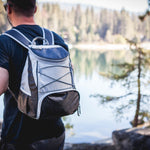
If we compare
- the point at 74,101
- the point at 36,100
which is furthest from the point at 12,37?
the point at 74,101

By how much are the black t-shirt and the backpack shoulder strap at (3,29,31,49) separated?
20 millimetres

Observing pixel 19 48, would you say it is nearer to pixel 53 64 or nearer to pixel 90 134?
pixel 53 64

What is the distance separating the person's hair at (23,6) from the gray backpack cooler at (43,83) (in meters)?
0.14

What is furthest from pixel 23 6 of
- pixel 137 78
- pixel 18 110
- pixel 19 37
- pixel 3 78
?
pixel 137 78

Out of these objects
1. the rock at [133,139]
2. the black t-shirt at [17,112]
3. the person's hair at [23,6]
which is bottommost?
the rock at [133,139]

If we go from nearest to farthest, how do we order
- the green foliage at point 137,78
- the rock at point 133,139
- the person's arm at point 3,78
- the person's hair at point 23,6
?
the person's arm at point 3,78, the person's hair at point 23,6, the rock at point 133,139, the green foliage at point 137,78

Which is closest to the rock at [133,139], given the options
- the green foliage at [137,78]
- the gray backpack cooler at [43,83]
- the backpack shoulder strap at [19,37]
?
the green foliage at [137,78]

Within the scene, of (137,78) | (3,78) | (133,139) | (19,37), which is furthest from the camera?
(137,78)

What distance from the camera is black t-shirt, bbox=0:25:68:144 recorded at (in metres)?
1.22

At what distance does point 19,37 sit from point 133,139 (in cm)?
472

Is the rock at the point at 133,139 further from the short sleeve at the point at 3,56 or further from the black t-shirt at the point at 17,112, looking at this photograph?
the short sleeve at the point at 3,56

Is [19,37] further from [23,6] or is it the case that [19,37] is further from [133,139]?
[133,139]

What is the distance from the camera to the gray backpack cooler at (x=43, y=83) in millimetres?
1223

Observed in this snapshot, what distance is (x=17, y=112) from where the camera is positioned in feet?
4.31
